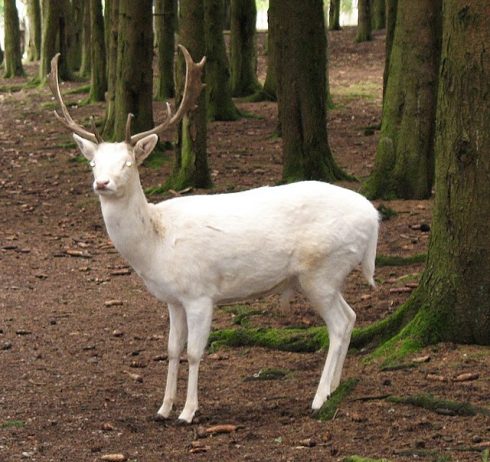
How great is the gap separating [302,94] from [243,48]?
9.91 m

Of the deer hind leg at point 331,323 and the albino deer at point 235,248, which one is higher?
the albino deer at point 235,248

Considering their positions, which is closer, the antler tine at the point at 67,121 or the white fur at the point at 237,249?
the white fur at the point at 237,249

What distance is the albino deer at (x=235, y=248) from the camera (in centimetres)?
674

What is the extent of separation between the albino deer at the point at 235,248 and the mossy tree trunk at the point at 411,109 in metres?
5.06

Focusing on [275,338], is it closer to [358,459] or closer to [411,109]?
[358,459]

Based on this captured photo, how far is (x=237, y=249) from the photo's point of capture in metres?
6.81

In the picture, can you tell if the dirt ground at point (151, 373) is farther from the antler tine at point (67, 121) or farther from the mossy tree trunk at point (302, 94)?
the antler tine at point (67, 121)

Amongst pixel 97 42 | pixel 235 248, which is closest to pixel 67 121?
pixel 235 248

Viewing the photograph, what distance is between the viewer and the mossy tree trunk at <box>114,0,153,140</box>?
53.3 feet

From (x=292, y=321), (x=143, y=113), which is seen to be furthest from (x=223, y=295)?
Answer: (x=143, y=113)

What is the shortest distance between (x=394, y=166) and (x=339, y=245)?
209 inches

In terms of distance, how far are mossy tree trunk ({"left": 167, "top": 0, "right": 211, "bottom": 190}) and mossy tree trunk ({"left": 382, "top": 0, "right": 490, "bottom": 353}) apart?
24.0ft

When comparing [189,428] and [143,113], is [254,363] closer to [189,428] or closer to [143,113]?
[189,428]

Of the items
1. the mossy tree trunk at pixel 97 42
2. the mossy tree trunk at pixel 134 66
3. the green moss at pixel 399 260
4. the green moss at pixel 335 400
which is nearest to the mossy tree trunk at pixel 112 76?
the mossy tree trunk at pixel 134 66
